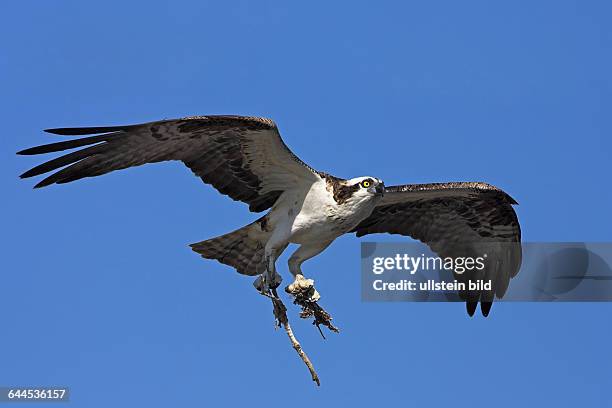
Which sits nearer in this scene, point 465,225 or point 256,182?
point 256,182

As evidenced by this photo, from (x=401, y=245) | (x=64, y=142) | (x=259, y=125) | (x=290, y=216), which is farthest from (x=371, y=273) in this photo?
(x=64, y=142)

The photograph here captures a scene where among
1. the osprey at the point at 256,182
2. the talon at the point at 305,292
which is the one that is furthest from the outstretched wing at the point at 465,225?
the talon at the point at 305,292

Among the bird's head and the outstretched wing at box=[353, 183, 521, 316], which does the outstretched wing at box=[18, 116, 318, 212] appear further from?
the outstretched wing at box=[353, 183, 521, 316]

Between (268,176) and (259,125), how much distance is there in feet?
3.94

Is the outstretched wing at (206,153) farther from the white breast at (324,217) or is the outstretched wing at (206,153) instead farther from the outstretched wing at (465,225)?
the outstretched wing at (465,225)

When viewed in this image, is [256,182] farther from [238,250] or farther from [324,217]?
[324,217]

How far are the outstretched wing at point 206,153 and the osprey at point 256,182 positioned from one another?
13 mm

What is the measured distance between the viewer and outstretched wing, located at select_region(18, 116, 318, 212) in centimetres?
1752

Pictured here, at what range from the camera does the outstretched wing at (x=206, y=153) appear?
17.5 metres

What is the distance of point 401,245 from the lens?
20.7m

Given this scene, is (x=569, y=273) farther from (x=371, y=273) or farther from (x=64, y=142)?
(x=64, y=142)

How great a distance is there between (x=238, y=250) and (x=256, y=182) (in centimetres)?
102

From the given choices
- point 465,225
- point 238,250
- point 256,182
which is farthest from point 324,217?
point 465,225

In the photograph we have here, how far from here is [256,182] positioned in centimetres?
1870
